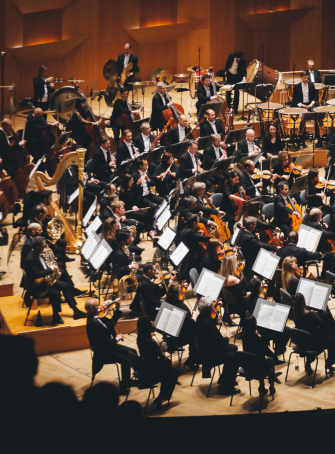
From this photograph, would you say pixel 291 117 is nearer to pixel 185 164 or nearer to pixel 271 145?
pixel 271 145

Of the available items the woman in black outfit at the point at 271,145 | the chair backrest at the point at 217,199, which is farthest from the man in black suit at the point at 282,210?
the woman in black outfit at the point at 271,145

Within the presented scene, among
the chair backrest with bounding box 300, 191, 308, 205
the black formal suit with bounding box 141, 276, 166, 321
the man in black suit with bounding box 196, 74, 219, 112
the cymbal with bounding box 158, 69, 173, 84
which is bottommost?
the black formal suit with bounding box 141, 276, 166, 321

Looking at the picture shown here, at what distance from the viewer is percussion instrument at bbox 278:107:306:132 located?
11054 mm

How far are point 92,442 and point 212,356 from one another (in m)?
2.64

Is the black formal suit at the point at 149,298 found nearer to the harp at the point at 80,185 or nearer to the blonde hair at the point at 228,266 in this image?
the blonde hair at the point at 228,266

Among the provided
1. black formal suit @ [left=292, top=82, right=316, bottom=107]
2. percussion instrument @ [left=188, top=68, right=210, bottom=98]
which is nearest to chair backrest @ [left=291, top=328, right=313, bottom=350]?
black formal suit @ [left=292, top=82, right=316, bottom=107]

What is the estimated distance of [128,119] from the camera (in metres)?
10.4

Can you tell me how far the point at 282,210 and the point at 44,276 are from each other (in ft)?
10.6

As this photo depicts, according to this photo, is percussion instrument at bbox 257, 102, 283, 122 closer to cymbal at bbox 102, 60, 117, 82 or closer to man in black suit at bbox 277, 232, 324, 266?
cymbal at bbox 102, 60, 117, 82

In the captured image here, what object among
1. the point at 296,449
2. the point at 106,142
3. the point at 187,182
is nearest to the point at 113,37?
the point at 106,142

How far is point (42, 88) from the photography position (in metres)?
11.2

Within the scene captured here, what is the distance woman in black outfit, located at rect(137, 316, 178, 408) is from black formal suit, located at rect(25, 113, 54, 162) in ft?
16.5

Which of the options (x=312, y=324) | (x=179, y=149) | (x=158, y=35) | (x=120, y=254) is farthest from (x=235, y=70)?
(x=312, y=324)

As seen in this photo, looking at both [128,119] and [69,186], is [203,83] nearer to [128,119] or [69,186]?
[128,119]
